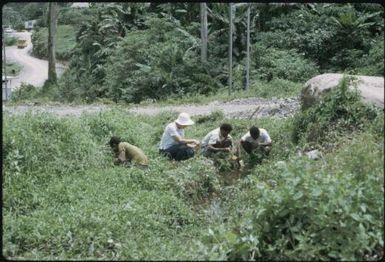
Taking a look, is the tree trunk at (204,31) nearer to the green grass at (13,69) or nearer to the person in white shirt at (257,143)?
the person in white shirt at (257,143)

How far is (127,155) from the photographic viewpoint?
27.7 feet

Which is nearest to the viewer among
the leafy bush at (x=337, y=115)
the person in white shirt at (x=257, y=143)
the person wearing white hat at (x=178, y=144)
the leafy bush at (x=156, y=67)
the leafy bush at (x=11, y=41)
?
the leafy bush at (x=337, y=115)

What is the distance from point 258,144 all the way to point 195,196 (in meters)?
→ 1.75

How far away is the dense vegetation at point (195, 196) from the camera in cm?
462

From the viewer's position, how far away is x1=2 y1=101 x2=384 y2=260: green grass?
461 centimetres

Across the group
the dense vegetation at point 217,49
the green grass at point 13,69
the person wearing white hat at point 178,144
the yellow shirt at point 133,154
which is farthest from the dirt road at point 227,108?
the green grass at point 13,69

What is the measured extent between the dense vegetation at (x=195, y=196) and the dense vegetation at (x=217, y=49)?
6.85 m

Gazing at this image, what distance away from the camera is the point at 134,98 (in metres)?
18.4

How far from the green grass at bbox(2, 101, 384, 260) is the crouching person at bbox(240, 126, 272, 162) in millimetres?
188

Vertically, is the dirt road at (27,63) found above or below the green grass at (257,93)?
below

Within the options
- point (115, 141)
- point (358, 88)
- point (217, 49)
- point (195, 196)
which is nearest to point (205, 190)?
point (195, 196)

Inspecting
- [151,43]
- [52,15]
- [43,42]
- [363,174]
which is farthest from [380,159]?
[43,42]

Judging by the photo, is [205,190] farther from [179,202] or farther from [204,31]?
[204,31]

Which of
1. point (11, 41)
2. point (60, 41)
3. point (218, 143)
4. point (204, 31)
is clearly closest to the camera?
point (218, 143)
